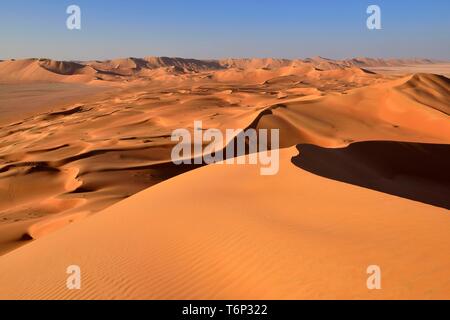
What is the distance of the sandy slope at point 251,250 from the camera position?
2.97m

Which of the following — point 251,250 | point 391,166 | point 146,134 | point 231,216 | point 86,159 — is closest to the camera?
point 251,250

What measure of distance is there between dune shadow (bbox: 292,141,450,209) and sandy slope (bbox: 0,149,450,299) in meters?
2.50

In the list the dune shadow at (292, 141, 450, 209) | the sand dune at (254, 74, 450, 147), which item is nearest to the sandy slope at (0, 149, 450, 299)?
the dune shadow at (292, 141, 450, 209)

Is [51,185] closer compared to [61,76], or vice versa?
[51,185]

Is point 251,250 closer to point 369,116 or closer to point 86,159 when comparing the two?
point 86,159

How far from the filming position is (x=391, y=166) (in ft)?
34.2

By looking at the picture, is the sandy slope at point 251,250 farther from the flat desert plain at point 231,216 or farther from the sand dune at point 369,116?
the sand dune at point 369,116

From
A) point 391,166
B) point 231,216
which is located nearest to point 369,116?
point 391,166

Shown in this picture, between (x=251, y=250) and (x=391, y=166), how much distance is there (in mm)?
7996

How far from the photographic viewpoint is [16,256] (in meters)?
4.48

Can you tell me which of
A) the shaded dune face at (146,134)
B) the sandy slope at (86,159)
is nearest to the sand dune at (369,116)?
the shaded dune face at (146,134)
